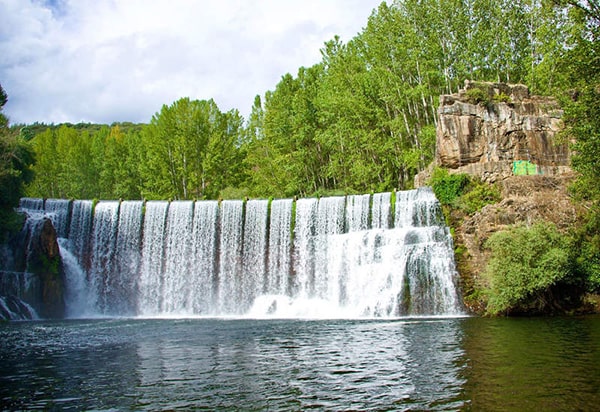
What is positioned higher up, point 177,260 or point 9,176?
point 9,176

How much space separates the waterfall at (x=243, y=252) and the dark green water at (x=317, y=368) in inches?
339

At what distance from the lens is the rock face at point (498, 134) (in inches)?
1310

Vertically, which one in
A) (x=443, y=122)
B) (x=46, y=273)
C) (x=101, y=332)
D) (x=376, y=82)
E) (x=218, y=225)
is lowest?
(x=101, y=332)

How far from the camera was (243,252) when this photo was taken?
1433 inches

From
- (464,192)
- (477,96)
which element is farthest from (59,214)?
(477,96)

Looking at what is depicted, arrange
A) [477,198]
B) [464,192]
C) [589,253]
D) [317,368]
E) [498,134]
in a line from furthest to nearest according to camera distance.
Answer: [498,134]
[464,192]
[477,198]
[589,253]
[317,368]

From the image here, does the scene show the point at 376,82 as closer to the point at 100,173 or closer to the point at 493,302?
the point at 493,302

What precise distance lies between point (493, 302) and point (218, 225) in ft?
63.3

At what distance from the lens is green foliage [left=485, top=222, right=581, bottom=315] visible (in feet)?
80.8

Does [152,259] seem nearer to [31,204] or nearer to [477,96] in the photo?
[31,204]

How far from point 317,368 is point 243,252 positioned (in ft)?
74.2

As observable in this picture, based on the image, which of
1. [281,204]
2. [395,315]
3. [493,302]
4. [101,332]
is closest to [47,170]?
[281,204]

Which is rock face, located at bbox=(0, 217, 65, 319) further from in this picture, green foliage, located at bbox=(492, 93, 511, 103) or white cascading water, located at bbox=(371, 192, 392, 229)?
green foliage, located at bbox=(492, 93, 511, 103)

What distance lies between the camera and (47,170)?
6638cm
